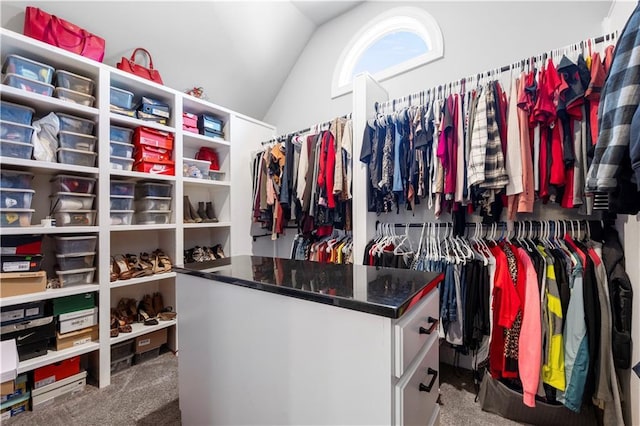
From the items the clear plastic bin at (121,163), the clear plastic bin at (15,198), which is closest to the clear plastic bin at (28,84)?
the clear plastic bin at (121,163)

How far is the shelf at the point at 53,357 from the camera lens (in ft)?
5.16

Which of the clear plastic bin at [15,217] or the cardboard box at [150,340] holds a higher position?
the clear plastic bin at [15,217]

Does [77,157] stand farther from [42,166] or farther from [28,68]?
[28,68]

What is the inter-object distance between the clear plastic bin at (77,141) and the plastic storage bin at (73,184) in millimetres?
206

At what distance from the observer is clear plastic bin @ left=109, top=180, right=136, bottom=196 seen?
2.08 m

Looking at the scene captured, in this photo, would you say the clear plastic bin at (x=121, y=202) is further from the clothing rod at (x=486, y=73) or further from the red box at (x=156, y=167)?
the clothing rod at (x=486, y=73)

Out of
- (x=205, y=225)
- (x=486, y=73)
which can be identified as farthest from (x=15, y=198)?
(x=486, y=73)

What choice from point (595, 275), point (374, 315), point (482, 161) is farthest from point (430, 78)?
point (374, 315)

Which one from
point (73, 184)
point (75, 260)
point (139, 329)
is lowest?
point (139, 329)

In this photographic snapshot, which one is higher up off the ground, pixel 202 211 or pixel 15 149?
pixel 15 149

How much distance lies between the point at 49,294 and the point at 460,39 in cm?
341

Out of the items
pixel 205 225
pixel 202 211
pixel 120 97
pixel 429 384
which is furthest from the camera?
pixel 202 211

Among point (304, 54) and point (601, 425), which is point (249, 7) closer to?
point (304, 54)

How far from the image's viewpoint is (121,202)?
2.11 metres
